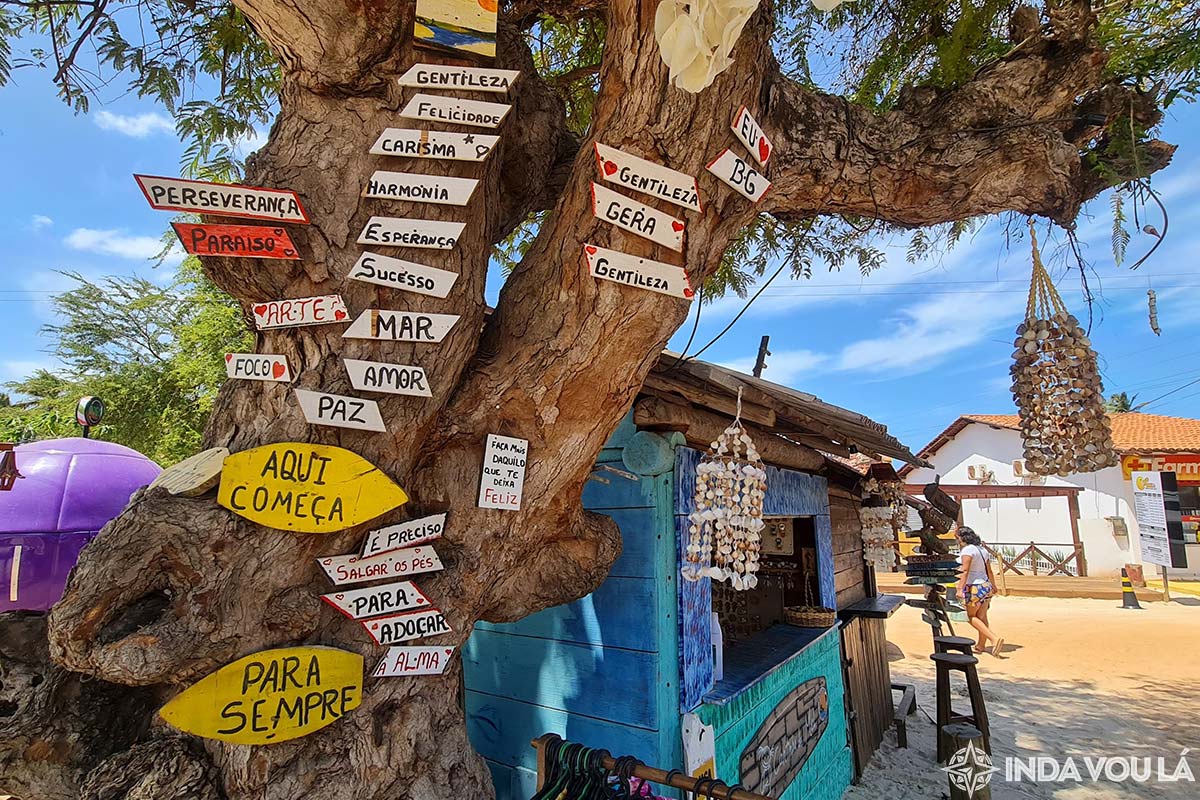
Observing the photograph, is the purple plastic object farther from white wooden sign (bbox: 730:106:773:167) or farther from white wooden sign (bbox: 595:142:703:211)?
white wooden sign (bbox: 730:106:773:167)

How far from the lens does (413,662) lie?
5.89 ft

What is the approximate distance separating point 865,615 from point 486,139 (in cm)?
564

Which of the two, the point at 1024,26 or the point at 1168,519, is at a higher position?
→ the point at 1024,26

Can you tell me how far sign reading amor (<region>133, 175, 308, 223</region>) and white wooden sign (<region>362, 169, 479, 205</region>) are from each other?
0.22 meters

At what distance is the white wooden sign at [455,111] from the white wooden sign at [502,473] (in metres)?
0.97

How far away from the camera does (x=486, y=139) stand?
1.82 metres

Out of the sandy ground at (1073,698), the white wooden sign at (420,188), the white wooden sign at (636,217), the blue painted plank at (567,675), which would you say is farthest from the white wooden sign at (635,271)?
the sandy ground at (1073,698)

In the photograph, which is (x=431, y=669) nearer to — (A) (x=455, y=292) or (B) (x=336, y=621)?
(B) (x=336, y=621)

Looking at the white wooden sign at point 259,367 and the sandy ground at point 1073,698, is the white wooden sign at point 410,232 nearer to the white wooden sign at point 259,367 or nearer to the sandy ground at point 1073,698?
the white wooden sign at point 259,367

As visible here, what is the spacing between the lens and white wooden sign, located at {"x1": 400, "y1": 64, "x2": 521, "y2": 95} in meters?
1.80

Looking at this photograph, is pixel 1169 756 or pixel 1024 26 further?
pixel 1169 756

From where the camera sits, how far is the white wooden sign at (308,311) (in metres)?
1.68

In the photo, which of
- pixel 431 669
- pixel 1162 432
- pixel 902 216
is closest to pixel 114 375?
pixel 431 669

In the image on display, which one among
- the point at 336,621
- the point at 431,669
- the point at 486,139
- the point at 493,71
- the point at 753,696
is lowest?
the point at 753,696
